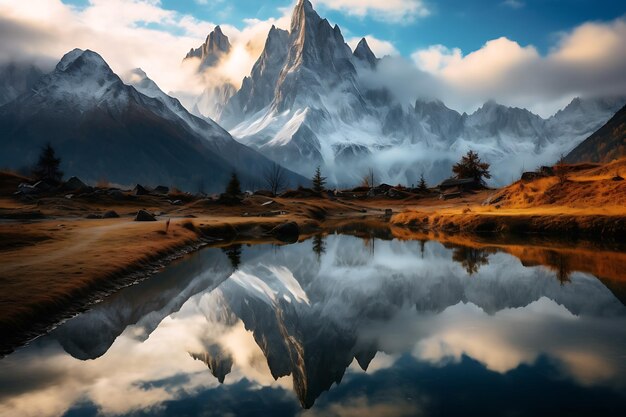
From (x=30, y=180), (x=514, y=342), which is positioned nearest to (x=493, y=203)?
(x=514, y=342)

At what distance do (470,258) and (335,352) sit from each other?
2657 cm

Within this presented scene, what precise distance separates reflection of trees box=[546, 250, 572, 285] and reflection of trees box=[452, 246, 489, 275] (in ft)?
16.1

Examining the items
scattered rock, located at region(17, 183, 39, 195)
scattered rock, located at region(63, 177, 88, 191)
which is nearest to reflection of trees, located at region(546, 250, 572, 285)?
scattered rock, located at region(63, 177, 88, 191)

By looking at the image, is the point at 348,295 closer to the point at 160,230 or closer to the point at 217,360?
the point at 217,360

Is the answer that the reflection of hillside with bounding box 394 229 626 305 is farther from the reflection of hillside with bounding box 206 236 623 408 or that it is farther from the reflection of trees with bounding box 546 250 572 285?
the reflection of hillside with bounding box 206 236 623 408

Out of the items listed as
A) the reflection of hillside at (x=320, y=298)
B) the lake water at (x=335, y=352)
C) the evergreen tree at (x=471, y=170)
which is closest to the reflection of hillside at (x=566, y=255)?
the reflection of hillside at (x=320, y=298)

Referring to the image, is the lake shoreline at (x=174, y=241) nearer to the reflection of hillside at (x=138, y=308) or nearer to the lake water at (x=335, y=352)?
the reflection of hillside at (x=138, y=308)

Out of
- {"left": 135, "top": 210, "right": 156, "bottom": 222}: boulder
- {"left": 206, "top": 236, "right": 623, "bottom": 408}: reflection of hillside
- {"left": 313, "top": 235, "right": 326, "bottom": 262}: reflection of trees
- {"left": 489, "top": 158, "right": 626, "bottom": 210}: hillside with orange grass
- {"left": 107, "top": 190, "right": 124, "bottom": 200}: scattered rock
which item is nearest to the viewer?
{"left": 206, "top": 236, "right": 623, "bottom": 408}: reflection of hillside

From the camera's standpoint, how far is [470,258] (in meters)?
40.0

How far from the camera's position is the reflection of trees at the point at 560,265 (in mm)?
29991

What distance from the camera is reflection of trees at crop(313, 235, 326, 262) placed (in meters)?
47.0

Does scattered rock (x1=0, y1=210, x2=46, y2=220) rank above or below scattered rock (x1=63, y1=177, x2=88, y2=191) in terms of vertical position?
below

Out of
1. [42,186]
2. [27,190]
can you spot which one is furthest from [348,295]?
[42,186]

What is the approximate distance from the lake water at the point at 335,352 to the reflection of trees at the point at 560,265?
0.40 meters
